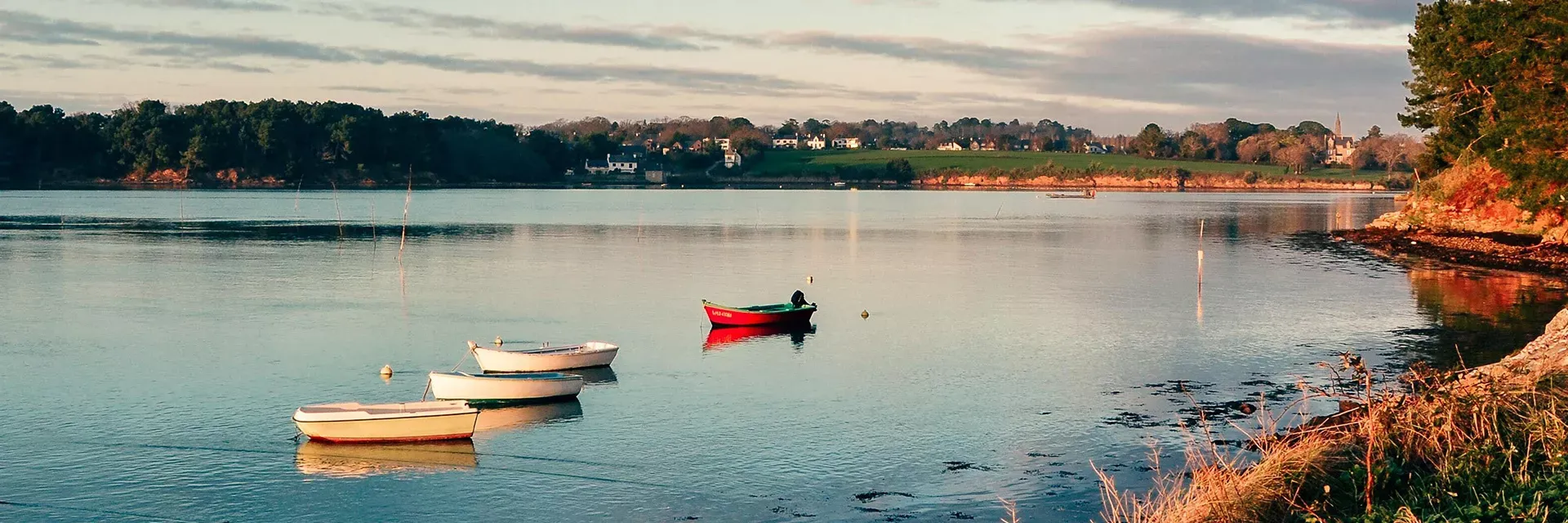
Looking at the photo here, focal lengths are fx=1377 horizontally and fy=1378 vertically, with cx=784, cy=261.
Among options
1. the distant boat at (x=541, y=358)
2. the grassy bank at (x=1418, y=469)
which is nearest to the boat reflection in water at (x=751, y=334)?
the distant boat at (x=541, y=358)

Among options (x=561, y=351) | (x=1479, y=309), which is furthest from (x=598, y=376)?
(x=1479, y=309)

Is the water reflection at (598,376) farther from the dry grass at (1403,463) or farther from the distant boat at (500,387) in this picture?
the dry grass at (1403,463)

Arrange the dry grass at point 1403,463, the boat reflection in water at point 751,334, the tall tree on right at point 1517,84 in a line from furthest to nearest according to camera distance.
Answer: the tall tree on right at point 1517,84 < the boat reflection in water at point 751,334 < the dry grass at point 1403,463

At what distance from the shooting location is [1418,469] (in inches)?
551

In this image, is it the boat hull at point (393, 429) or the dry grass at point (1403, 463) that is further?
the boat hull at point (393, 429)

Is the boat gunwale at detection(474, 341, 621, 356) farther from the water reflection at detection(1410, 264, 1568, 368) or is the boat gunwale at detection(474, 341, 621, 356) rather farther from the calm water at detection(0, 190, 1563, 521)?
the water reflection at detection(1410, 264, 1568, 368)

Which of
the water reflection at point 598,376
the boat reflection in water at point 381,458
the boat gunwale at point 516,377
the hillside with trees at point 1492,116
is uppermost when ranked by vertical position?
the hillside with trees at point 1492,116

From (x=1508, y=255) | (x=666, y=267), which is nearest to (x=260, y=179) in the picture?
(x=666, y=267)

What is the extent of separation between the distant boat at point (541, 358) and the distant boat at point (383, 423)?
542cm

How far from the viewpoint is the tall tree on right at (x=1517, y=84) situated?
46.9 metres

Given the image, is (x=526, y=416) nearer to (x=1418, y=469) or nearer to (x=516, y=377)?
(x=516, y=377)

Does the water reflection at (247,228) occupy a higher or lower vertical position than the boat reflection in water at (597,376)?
higher

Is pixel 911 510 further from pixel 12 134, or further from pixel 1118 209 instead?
pixel 12 134

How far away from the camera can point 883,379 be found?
25.5 metres
